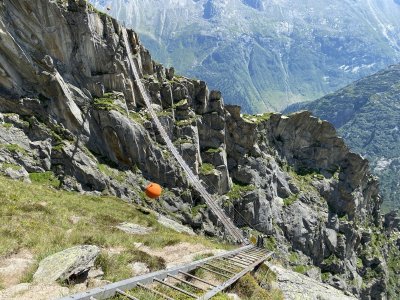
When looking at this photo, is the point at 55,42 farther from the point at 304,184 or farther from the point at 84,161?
the point at 304,184

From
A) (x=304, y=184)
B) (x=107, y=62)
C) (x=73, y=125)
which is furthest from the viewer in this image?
(x=304, y=184)

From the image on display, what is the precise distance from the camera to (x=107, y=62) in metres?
75.8

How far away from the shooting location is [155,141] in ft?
259

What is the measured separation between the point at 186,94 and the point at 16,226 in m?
75.0

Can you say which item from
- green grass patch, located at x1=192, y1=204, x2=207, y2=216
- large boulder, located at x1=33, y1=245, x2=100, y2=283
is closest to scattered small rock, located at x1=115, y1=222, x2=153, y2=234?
large boulder, located at x1=33, y1=245, x2=100, y2=283

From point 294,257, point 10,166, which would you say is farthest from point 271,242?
point 10,166

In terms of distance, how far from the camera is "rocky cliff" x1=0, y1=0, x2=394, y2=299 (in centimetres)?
6159

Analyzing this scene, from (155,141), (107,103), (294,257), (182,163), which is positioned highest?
(107,103)

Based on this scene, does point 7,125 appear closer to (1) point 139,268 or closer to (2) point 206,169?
(2) point 206,169

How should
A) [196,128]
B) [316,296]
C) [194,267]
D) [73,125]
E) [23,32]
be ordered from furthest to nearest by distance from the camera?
[196,128] < [73,125] < [23,32] < [316,296] < [194,267]

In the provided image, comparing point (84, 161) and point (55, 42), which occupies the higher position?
point (55, 42)

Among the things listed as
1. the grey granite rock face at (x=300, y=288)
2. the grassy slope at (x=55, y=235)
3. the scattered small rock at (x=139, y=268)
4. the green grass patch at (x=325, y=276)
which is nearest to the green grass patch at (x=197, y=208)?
the grassy slope at (x=55, y=235)

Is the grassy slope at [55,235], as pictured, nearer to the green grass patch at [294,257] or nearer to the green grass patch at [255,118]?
the green grass patch at [294,257]

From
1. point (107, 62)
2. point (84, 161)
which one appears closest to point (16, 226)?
point (84, 161)
